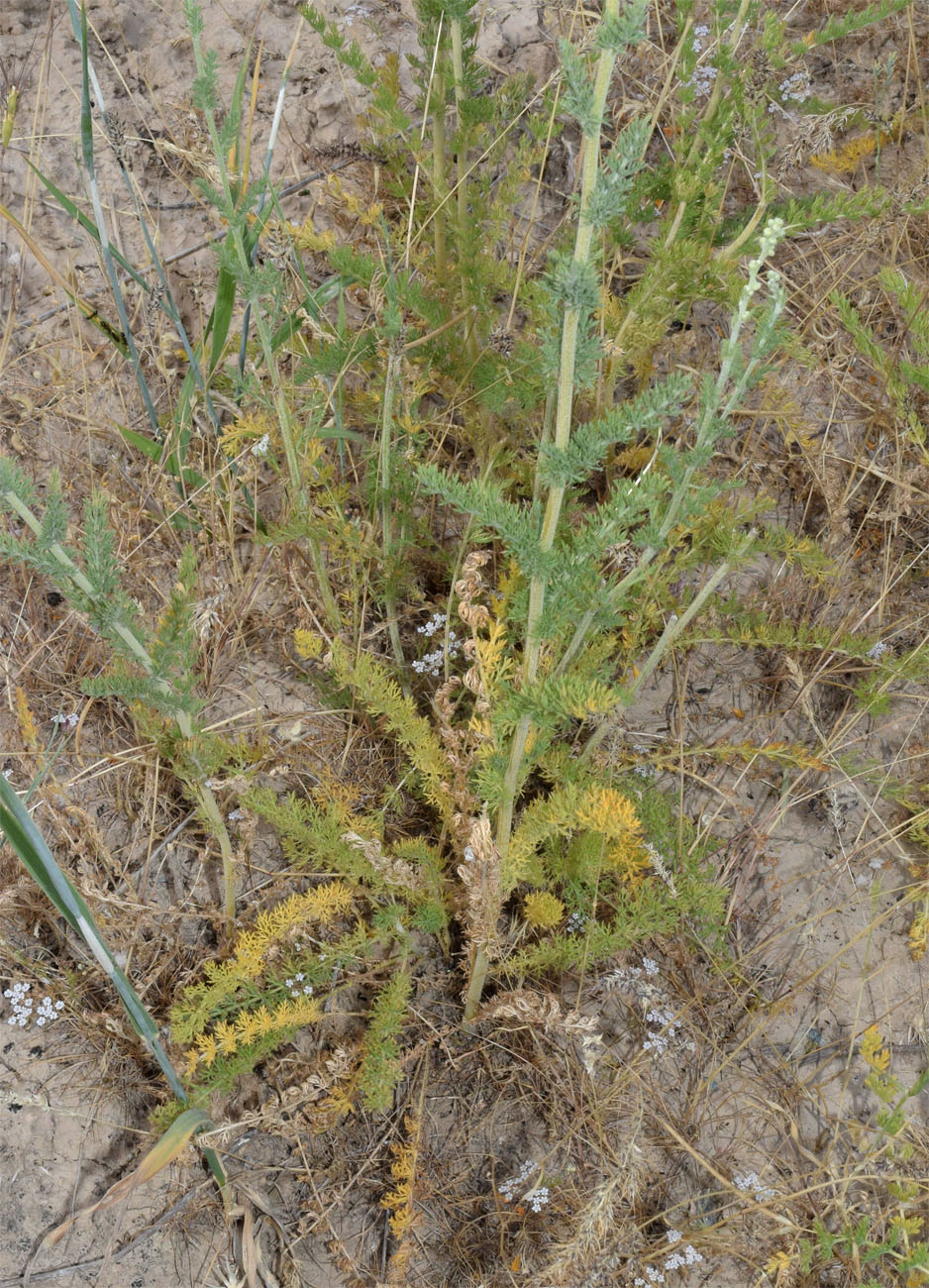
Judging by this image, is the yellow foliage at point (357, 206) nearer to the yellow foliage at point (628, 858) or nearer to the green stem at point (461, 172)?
the green stem at point (461, 172)

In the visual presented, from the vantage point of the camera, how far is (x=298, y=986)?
6.98 feet

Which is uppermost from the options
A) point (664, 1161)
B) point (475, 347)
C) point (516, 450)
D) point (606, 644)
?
point (475, 347)

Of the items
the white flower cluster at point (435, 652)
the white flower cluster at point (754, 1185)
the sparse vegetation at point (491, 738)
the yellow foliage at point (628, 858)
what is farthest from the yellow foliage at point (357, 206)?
the white flower cluster at point (754, 1185)

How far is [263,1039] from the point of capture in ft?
6.58

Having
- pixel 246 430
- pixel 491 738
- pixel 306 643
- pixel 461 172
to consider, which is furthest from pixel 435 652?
pixel 461 172

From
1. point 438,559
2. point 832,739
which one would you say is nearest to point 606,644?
point 438,559

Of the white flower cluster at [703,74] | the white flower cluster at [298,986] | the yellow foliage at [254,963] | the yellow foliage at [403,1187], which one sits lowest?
the yellow foliage at [403,1187]

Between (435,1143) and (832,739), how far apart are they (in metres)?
1.46

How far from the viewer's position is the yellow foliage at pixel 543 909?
6.94 feet

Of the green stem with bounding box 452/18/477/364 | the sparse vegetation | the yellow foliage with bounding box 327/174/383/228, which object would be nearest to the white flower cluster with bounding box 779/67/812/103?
the sparse vegetation

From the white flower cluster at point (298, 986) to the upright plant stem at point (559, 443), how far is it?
1.21 ft

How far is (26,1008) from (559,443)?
5.72ft

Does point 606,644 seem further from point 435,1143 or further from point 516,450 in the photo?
point 435,1143

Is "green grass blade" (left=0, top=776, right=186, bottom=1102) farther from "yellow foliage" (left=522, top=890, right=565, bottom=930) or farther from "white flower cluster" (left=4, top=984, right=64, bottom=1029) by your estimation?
"yellow foliage" (left=522, top=890, right=565, bottom=930)
